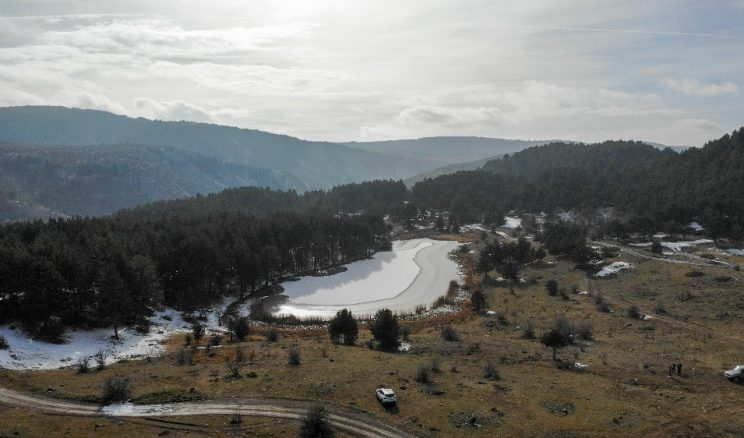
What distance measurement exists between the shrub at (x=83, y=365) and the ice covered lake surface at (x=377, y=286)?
135ft

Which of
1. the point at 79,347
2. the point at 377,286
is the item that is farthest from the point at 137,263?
the point at 377,286

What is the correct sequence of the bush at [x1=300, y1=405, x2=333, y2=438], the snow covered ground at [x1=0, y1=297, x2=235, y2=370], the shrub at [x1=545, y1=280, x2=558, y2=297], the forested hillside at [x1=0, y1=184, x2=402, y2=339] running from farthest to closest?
the shrub at [x1=545, y1=280, x2=558, y2=297]
the forested hillside at [x1=0, y1=184, x2=402, y2=339]
the snow covered ground at [x1=0, y1=297, x2=235, y2=370]
the bush at [x1=300, y1=405, x2=333, y2=438]

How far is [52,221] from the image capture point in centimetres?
10206

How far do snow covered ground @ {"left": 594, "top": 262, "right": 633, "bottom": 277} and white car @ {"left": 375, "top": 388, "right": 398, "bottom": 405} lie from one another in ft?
277

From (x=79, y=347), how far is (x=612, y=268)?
10771 centimetres

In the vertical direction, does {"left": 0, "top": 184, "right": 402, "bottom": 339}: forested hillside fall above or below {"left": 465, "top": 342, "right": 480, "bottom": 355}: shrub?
above

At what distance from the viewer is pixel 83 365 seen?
5047 cm

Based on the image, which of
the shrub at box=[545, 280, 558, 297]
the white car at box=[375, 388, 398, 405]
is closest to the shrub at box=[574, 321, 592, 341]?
the shrub at box=[545, 280, 558, 297]

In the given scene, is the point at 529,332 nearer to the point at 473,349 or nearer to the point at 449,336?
the point at 449,336

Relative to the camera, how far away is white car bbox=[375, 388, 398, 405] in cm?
3938

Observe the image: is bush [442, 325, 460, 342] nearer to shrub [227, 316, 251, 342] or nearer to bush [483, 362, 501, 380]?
bush [483, 362, 501, 380]

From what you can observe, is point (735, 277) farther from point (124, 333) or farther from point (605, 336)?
point (124, 333)

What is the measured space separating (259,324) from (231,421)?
48.6 meters

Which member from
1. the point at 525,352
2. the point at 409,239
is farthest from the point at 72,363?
the point at 409,239
